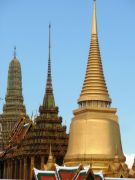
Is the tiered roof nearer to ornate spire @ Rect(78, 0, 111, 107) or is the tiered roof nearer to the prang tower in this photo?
ornate spire @ Rect(78, 0, 111, 107)

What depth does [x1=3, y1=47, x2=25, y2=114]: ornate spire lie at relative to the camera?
3907 inches

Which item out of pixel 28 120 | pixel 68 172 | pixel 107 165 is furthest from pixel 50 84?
pixel 68 172

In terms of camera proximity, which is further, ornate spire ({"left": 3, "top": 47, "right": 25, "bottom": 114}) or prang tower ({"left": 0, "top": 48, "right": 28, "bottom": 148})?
ornate spire ({"left": 3, "top": 47, "right": 25, "bottom": 114})

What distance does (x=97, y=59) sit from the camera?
68.1 metres

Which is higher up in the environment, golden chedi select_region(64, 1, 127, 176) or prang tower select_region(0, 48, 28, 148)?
prang tower select_region(0, 48, 28, 148)

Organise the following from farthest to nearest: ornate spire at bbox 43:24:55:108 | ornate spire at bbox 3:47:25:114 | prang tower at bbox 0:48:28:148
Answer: ornate spire at bbox 3:47:25:114, prang tower at bbox 0:48:28:148, ornate spire at bbox 43:24:55:108

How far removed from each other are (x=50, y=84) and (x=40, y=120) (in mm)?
6068

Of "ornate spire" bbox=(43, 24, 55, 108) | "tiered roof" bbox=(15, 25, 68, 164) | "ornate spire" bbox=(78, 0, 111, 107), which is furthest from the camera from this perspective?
"ornate spire" bbox=(43, 24, 55, 108)

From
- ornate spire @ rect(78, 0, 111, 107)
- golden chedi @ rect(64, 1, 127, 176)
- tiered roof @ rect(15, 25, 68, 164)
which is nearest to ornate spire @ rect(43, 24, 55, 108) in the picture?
tiered roof @ rect(15, 25, 68, 164)

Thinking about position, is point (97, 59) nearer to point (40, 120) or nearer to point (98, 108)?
→ point (98, 108)

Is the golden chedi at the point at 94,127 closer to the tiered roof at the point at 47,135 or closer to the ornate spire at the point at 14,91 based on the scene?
the tiered roof at the point at 47,135

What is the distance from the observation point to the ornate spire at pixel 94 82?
217 ft

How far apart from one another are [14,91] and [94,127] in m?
37.9

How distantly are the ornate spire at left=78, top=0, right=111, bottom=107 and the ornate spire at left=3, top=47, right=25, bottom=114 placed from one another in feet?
109
